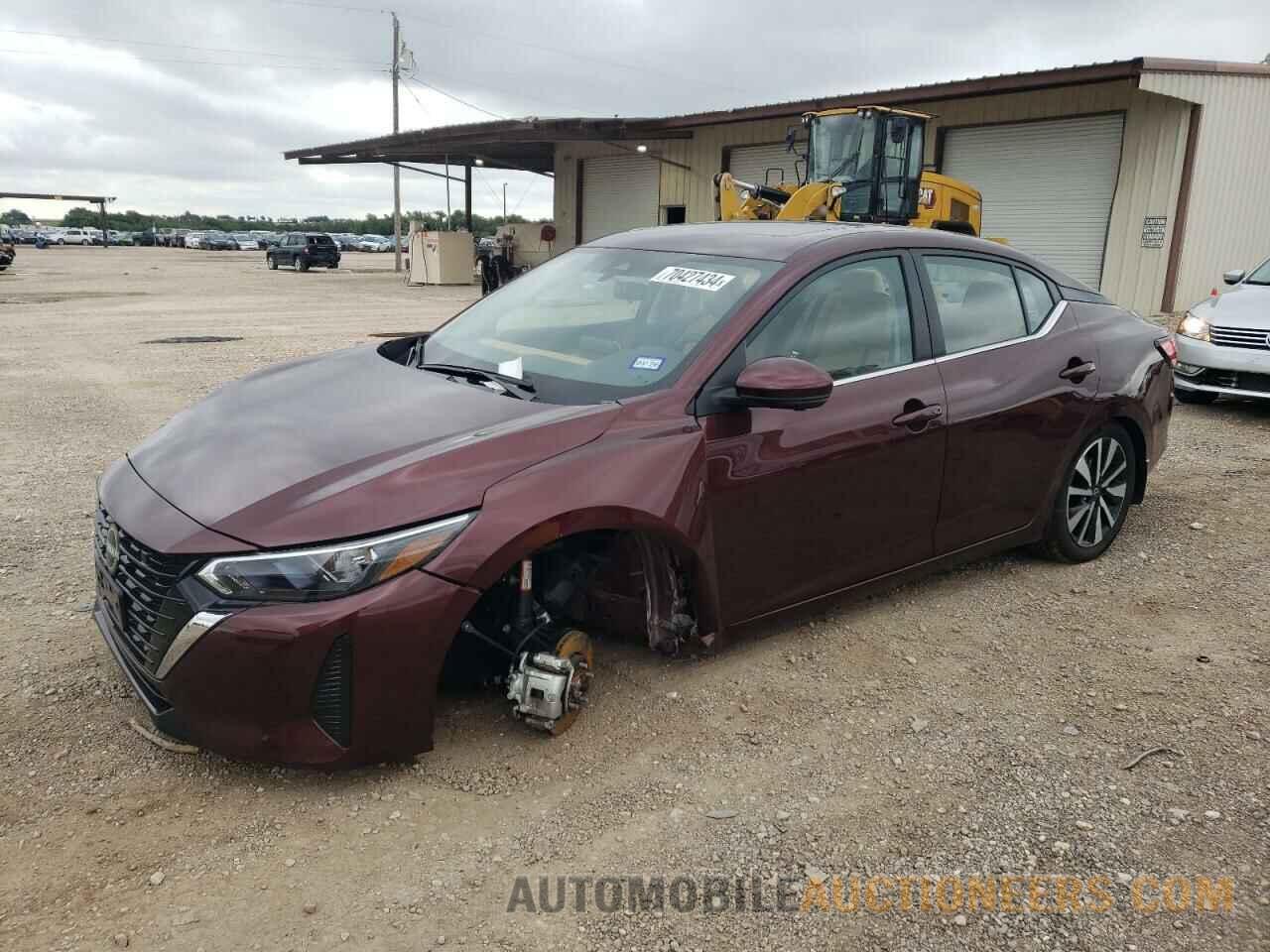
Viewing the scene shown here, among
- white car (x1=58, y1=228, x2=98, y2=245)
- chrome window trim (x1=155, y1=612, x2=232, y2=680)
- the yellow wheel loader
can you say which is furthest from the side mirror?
white car (x1=58, y1=228, x2=98, y2=245)

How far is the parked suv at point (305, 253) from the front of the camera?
42.2m

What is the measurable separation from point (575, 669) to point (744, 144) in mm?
23801

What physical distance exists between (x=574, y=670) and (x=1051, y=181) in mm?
18339

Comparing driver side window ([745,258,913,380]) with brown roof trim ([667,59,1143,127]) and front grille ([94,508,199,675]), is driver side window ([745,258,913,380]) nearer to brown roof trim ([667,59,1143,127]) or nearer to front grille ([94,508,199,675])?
front grille ([94,508,199,675])

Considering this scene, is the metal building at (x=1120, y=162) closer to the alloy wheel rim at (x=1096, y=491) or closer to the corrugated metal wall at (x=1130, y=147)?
the corrugated metal wall at (x=1130, y=147)

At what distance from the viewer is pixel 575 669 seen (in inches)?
121

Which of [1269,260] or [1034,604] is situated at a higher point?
A: [1269,260]

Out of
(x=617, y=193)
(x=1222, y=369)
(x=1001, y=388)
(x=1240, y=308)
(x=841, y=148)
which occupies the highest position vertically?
(x=617, y=193)

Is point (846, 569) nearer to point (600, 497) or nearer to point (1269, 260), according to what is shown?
point (600, 497)

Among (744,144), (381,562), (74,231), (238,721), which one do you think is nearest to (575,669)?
(381,562)

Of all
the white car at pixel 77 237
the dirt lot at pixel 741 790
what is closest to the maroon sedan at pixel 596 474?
the dirt lot at pixel 741 790

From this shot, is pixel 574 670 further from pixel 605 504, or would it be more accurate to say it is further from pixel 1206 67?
pixel 1206 67

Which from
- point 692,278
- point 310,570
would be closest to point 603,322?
point 692,278

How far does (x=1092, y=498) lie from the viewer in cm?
466
